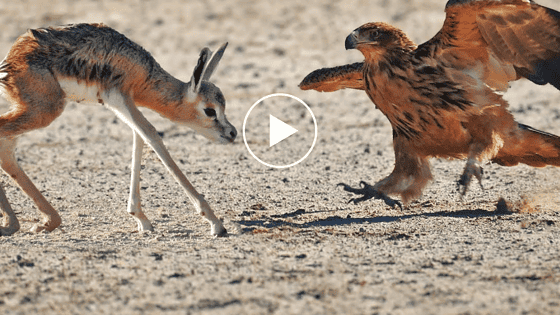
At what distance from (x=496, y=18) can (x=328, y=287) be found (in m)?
2.88

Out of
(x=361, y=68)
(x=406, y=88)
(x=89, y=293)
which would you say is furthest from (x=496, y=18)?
(x=89, y=293)

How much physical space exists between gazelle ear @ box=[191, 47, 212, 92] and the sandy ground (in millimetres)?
1263

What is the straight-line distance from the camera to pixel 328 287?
5.09 meters

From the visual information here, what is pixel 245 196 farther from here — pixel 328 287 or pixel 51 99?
pixel 328 287

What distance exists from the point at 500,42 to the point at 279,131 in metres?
4.83

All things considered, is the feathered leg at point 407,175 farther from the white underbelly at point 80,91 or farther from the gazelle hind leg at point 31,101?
the gazelle hind leg at point 31,101

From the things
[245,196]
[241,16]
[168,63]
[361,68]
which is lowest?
[245,196]

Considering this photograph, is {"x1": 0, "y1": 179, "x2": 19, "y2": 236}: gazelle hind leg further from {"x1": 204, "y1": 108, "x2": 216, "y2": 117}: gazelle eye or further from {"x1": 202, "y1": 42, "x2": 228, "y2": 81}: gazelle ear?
{"x1": 202, "y1": 42, "x2": 228, "y2": 81}: gazelle ear

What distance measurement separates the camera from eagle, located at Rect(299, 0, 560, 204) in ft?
21.9

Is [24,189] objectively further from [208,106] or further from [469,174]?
Answer: [469,174]

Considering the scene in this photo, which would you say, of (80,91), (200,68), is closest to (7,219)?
(80,91)

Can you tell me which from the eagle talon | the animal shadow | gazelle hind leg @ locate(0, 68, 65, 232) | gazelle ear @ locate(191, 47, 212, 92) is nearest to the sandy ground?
the animal shadow

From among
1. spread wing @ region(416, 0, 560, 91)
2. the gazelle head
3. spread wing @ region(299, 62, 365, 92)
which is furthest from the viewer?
spread wing @ region(299, 62, 365, 92)

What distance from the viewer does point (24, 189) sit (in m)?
6.85
